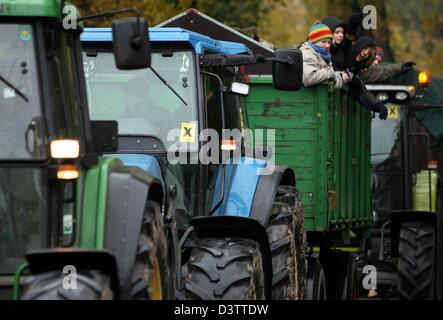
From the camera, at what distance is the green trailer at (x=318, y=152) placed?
12.3 m

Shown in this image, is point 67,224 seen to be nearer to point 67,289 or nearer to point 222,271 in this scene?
point 67,289

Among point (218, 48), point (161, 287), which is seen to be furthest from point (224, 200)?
point (161, 287)

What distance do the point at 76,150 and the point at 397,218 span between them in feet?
23.1

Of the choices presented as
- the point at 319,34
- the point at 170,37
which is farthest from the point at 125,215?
the point at 319,34

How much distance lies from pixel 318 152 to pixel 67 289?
243 inches

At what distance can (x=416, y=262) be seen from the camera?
1304cm

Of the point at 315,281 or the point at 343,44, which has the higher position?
the point at 343,44

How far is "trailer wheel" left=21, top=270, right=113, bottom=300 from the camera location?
6.43 m

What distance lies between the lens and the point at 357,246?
1467 cm

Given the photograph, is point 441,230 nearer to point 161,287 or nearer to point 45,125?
point 161,287

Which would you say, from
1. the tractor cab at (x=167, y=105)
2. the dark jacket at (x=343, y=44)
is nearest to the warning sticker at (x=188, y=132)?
the tractor cab at (x=167, y=105)
